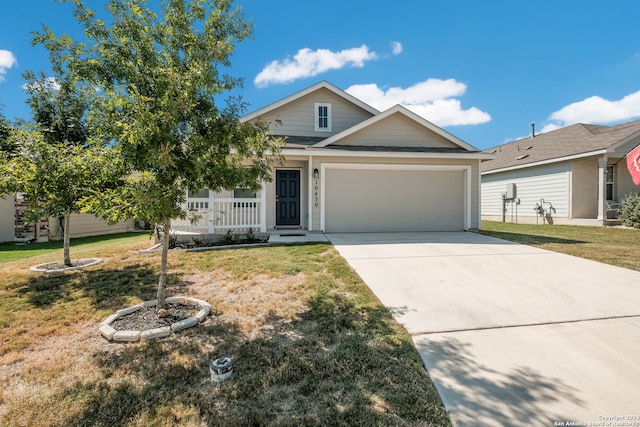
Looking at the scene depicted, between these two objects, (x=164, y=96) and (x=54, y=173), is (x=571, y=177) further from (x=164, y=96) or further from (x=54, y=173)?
(x=54, y=173)

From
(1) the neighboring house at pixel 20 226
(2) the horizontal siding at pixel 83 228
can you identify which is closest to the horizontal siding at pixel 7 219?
(1) the neighboring house at pixel 20 226

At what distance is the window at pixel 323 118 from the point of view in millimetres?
12059

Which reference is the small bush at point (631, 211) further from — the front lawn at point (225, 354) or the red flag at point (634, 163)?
the front lawn at point (225, 354)

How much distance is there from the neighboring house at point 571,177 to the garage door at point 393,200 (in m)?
7.28

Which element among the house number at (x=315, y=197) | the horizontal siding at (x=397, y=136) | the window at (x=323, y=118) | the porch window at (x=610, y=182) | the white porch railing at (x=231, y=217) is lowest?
the white porch railing at (x=231, y=217)

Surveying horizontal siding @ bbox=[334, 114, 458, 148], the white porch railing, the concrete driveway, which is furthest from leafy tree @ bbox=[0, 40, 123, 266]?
horizontal siding @ bbox=[334, 114, 458, 148]

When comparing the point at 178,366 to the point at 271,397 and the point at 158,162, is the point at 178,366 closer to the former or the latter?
the point at 271,397

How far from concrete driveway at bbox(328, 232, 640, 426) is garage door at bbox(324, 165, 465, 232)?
14.8ft

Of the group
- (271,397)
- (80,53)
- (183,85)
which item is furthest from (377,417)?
(80,53)

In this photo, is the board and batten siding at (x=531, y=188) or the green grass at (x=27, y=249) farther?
the board and batten siding at (x=531, y=188)

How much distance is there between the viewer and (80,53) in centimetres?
303

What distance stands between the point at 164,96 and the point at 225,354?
2551mm

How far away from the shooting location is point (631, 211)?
12.5 meters

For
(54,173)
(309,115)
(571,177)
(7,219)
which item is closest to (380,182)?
(309,115)
